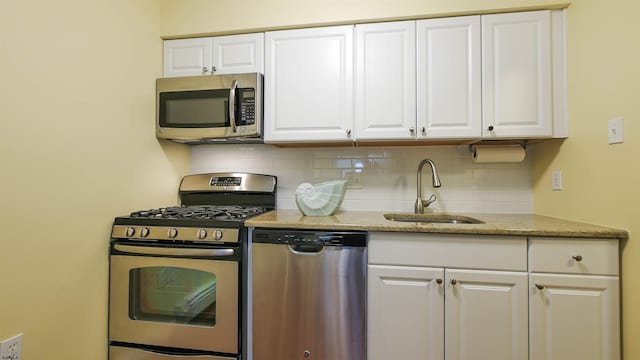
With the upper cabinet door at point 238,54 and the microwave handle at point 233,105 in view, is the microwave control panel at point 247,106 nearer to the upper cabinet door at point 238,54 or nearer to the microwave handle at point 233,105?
the microwave handle at point 233,105

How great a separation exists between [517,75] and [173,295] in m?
2.29

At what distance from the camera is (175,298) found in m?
1.63

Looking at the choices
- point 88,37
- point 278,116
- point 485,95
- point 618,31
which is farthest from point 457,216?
point 88,37

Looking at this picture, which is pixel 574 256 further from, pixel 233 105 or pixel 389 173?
pixel 233 105

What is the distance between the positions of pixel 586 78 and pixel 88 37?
2519 millimetres

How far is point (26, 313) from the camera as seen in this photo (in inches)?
47.7

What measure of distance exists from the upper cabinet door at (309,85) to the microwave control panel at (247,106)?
87 millimetres

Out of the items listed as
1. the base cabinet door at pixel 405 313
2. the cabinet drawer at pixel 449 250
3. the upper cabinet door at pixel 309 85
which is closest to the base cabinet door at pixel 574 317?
the cabinet drawer at pixel 449 250

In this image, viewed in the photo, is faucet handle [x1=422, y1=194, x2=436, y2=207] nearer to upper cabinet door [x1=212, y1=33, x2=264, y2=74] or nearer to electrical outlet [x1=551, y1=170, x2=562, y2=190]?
electrical outlet [x1=551, y1=170, x2=562, y2=190]

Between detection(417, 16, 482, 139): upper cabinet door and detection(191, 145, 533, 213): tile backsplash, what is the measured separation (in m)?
0.34

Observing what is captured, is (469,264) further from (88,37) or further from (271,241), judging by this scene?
(88,37)

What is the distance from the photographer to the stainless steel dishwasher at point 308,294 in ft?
4.82

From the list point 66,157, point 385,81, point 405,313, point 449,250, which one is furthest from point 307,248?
point 66,157

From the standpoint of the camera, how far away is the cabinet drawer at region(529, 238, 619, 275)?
1.30 metres
